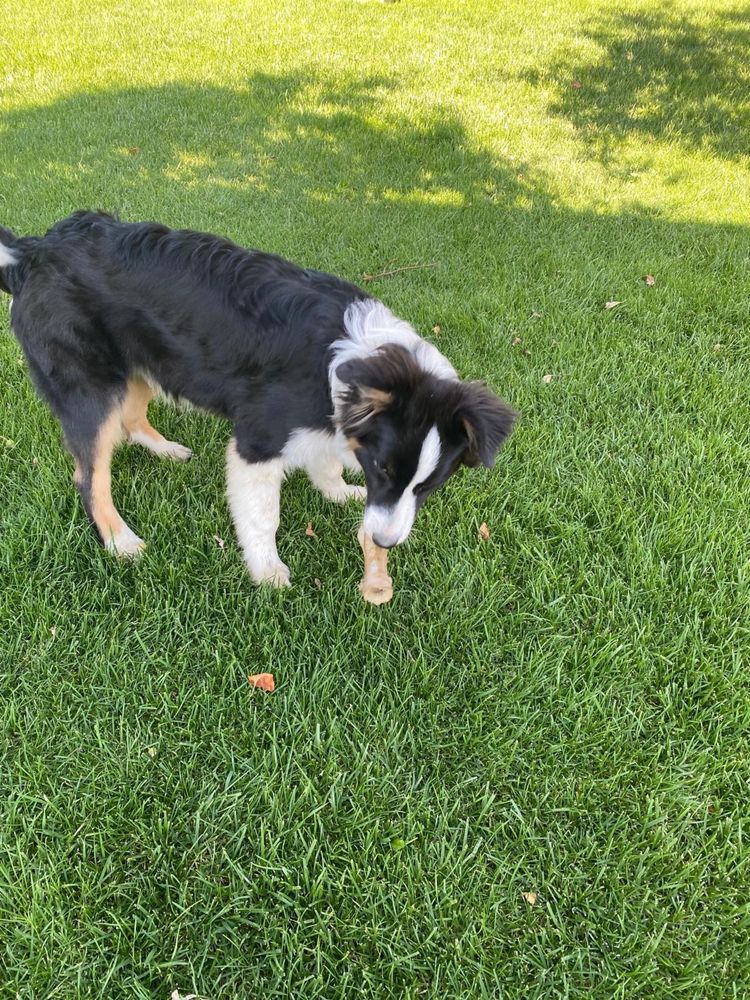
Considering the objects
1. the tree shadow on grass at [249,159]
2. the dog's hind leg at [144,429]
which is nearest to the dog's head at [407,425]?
the dog's hind leg at [144,429]

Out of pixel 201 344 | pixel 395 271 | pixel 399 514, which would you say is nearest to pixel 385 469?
pixel 399 514

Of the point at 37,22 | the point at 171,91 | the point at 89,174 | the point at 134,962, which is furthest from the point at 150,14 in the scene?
the point at 134,962

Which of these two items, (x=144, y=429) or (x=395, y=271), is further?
(x=395, y=271)

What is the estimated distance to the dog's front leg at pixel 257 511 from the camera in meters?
3.00

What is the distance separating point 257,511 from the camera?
3.02 meters

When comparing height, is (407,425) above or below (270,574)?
above

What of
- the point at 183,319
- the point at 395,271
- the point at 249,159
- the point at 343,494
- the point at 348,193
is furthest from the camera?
the point at 249,159

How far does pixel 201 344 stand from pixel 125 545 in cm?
106

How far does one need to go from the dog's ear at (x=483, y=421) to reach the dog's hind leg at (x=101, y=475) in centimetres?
176

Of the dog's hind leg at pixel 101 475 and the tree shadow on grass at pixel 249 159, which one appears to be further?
the tree shadow on grass at pixel 249 159

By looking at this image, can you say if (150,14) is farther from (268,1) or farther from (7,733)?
(7,733)

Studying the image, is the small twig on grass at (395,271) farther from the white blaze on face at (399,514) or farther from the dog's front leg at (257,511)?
the white blaze on face at (399,514)

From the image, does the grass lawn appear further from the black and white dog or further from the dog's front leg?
the black and white dog

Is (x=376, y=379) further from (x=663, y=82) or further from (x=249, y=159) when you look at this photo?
(x=663, y=82)
